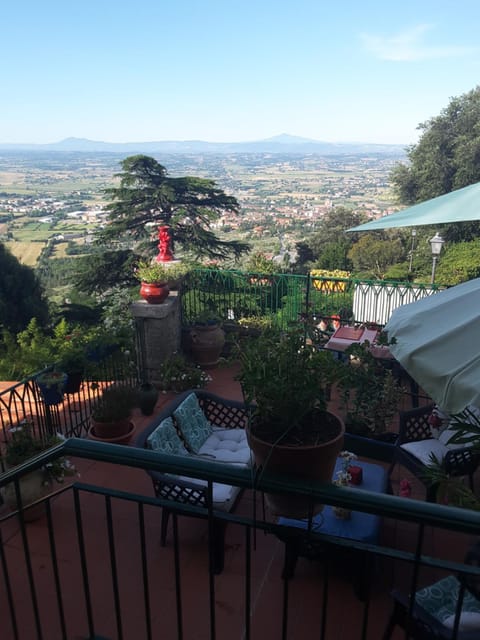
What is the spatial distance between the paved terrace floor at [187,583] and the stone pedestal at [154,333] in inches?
108

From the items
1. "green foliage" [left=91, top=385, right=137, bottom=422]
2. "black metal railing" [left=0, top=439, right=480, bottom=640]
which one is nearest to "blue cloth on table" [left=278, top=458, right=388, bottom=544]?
"black metal railing" [left=0, top=439, right=480, bottom=640]

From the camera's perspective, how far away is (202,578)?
317 centimetres

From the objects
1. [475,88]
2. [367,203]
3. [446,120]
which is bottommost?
[367,203]

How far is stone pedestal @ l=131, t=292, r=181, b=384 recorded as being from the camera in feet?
20.6

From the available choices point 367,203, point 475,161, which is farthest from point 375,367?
point 367,203

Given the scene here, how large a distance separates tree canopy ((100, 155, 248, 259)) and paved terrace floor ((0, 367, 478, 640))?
16.5 m

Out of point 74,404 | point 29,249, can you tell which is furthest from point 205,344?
point 29,249

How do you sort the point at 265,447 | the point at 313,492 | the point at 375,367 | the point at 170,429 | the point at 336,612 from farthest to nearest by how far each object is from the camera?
the point at 375,367, the point at 170,429, the point at 336,612, the point at 265,447, the point at 313,492

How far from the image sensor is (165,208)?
20.9 meters

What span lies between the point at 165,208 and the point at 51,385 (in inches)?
678

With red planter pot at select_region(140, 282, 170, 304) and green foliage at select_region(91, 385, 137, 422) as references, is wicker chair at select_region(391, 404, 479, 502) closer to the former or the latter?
green foliage at select_region(91, 385, 137, 422)

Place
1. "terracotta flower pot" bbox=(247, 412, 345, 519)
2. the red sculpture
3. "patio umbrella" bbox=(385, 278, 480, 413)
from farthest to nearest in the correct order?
the red sculpture < "patio umbrella" bbox=(385, 278, 480, 413) < "terracotta flower pot" bbox=(247, 412, 345, 519)

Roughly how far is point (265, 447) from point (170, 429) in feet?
7.85

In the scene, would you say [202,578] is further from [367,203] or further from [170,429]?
[367,203]
